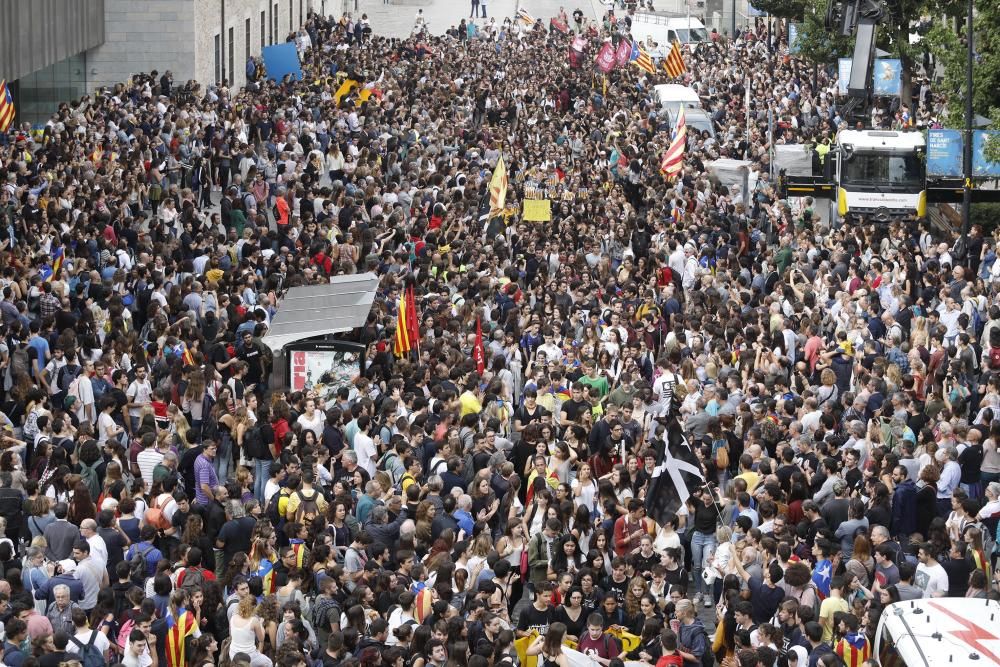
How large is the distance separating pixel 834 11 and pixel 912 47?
89.0 inches

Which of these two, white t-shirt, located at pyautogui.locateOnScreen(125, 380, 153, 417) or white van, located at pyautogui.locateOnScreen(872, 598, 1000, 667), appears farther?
white t-shirt, located at pyautogui.locateOnScreen(125, 380, 153, 417)

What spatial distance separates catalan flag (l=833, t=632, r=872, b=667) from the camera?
13.0m

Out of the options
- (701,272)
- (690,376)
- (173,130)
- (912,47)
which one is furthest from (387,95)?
(690,376)

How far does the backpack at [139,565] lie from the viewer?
565 inches

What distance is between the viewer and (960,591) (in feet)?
47.9

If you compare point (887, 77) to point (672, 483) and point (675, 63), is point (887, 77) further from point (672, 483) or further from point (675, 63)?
point (672, 483)

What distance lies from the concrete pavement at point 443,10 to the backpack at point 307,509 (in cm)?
6717

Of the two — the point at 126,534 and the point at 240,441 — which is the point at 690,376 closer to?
the point at 240,441

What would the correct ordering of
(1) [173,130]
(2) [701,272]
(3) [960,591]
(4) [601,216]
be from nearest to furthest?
1. (3) [960,591]
2. (2) [701,272]
3. (4) [601,216]
4. (1) [173,130]

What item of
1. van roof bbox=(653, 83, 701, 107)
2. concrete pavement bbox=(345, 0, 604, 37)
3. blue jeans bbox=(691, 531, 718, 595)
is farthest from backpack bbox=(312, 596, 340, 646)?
concrete pavement bbox=(345, 0, 604, 37)

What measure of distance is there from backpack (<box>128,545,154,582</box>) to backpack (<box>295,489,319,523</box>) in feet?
4.31

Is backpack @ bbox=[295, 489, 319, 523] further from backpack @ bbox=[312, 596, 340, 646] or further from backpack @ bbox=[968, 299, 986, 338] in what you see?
backpack @ bbox=[968, 299, 986, 338]

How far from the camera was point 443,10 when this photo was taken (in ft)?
294

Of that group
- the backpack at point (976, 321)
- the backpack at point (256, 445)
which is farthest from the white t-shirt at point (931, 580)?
the backpack at point (976, 321)
